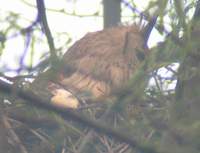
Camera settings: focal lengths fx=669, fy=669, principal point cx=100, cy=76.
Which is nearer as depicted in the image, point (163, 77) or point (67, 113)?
point (67, 113)

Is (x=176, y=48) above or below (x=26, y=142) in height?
above

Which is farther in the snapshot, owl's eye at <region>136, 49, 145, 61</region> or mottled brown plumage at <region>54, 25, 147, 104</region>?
owl's eye at <region>136, 49, 145, 61</region>

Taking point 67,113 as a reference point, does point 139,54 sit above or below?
above

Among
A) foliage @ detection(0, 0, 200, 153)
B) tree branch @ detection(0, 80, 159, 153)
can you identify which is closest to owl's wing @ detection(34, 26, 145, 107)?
foliage @ detection(0, 0, 200, 153)

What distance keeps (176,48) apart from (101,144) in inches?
55.2

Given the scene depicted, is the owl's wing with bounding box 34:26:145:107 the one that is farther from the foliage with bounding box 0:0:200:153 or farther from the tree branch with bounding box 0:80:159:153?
the tree branch with bounding box 0:80:159:153

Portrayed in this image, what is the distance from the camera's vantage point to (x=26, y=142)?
11.9 ft

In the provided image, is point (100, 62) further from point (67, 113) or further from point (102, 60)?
point (67, 113)

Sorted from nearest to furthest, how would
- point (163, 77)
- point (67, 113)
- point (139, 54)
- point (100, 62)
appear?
point (67, 113) → point (163, 77) → point (100, 62) → point (139, 54)

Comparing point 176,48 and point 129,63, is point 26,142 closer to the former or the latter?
point 129,63

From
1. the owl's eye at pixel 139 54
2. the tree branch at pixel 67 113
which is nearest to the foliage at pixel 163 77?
the tree branch at pixel 67 113

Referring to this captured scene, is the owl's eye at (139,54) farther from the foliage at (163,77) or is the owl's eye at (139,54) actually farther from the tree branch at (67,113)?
the tree branch at (67,113)

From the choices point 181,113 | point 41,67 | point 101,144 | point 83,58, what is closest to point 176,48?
point 181,113

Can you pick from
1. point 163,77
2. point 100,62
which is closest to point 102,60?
point 100,62
